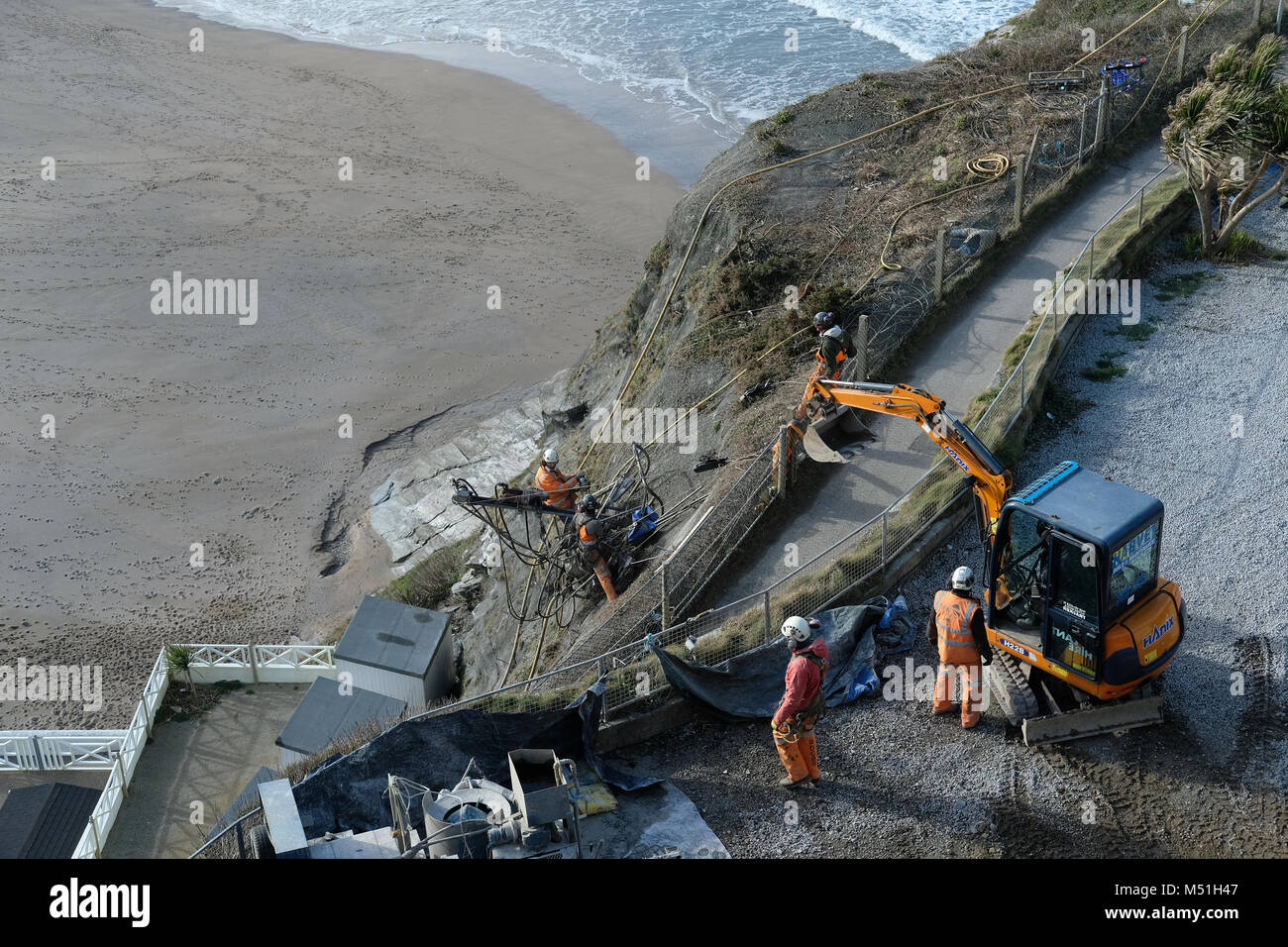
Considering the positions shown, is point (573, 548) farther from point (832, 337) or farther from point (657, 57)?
point (657, 57)

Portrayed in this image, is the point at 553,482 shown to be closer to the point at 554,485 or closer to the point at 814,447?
the point at 554,485

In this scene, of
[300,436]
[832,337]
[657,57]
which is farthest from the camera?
[657,57]

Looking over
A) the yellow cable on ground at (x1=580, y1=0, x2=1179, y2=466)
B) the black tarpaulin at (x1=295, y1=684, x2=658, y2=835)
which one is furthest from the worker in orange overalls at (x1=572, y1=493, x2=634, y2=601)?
the yellow cable on ground at (x1=580, y1=0, x2=1179, y2=466)

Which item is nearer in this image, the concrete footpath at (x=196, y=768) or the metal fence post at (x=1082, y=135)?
the concrete footpath at (x=196, y=768)

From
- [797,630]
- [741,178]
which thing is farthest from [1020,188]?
[797,630]

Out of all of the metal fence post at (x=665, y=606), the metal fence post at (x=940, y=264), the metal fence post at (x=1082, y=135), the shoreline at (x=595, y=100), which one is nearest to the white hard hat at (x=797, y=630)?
the metal fence post at (x=665, y=606)

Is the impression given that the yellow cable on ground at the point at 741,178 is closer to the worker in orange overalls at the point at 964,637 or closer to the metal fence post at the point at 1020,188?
the metal fence post at the point at 1020,188
